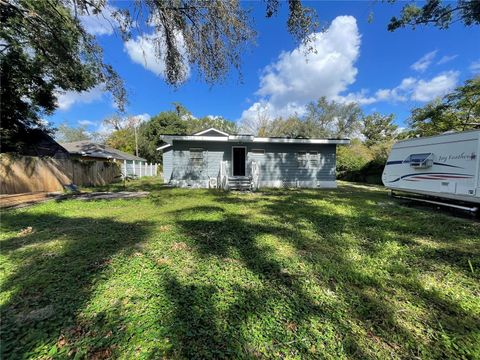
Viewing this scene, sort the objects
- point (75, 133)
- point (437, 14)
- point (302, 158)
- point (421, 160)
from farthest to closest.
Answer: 1. point (75, 133)
2. point (302, 158)
3. point (437, 14)
4. point (421, 160)

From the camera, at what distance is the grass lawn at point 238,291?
1.70 meters

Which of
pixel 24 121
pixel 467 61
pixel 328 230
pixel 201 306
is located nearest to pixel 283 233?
pixel 328 230

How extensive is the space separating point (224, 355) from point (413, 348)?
1.43 m

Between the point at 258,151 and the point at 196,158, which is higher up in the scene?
the point at 258,151

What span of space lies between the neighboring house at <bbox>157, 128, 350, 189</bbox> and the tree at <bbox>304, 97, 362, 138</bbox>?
69.6 ft

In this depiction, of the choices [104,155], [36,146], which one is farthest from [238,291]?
[104,155]

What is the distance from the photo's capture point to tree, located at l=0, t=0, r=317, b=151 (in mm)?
4980

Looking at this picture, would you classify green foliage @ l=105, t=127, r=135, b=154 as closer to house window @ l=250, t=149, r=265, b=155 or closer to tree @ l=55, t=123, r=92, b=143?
tree @ l=55, t=123, r=92, b=143

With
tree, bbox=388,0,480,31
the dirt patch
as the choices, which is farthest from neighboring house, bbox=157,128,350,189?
the dirt patch

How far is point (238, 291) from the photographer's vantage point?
238 cm

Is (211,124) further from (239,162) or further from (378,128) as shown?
(239,162)

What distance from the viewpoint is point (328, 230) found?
4.62m

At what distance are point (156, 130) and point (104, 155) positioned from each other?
455 inches

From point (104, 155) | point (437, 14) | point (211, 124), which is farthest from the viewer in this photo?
point (211, 124)
